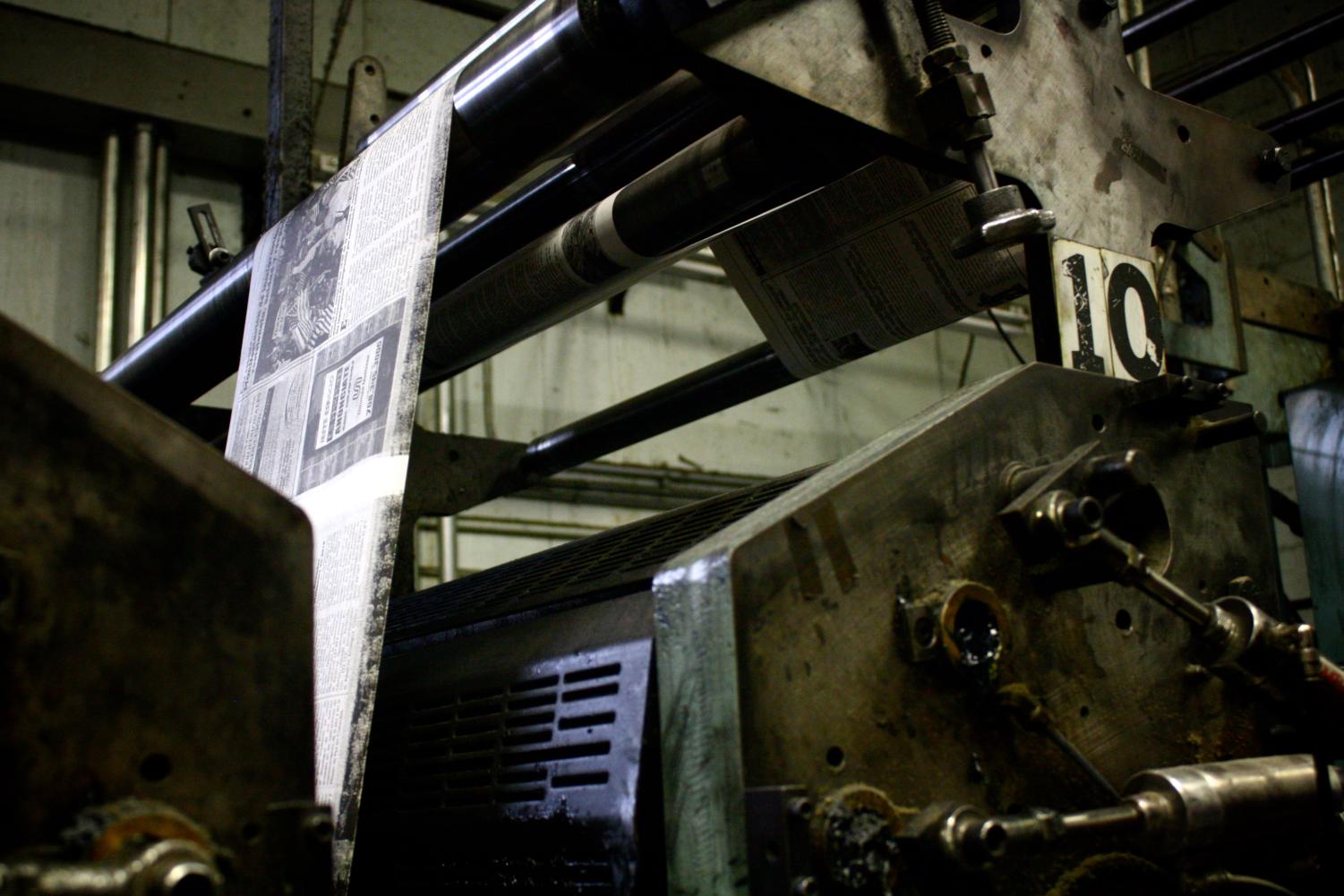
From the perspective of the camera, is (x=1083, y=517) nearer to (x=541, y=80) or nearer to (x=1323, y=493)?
(x=541, y=80)

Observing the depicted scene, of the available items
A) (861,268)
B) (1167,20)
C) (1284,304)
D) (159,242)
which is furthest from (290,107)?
(159,242)

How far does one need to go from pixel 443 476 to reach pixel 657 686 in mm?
1048

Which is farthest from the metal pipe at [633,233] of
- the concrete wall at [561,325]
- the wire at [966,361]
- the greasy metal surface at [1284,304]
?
the wire at [966,361]

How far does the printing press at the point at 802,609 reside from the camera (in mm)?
500

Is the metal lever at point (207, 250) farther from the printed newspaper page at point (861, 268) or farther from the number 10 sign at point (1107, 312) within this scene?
the number 10 sign at point (1107, 312)

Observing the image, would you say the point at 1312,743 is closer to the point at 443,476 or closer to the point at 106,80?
the point at 443,476

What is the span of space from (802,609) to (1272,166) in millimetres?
687

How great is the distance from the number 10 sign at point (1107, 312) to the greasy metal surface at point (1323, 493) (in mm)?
1009

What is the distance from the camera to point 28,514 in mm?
481

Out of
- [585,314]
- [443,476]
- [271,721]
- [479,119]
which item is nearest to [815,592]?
[271,721]

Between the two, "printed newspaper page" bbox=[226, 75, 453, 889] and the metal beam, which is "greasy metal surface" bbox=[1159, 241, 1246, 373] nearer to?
"printed newspaper page" bbox=[226, 75, 453, 889]

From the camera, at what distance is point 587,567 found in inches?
40.0

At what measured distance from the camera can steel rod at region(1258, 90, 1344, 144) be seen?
1.52m

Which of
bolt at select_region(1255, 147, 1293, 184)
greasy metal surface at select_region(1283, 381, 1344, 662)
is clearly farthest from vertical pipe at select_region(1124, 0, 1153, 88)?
bolt at select_region(1255, 147, 1293, 184)
